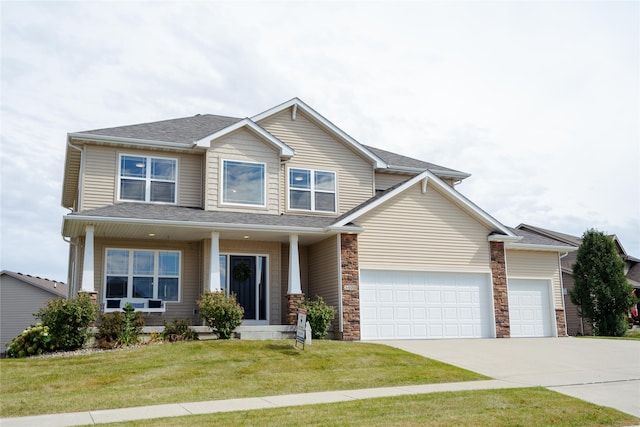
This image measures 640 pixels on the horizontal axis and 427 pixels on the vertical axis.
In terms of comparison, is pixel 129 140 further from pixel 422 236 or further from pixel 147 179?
pixel 422 236

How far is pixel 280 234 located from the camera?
19.1m

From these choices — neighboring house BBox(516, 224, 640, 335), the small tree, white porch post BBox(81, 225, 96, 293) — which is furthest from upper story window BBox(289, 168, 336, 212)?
the small tree

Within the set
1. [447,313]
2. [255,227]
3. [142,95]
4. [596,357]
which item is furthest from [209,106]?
[596,357]

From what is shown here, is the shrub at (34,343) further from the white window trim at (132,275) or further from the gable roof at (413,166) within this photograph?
the gable roof at (413,166)

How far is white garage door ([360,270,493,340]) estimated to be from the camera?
62.5ft

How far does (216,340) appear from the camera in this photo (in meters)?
16.4

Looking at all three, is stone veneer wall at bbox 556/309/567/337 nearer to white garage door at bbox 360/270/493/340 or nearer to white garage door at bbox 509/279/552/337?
white garage door at bbox 509/279/552/337

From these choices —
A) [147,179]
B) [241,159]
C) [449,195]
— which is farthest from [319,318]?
[147,179]

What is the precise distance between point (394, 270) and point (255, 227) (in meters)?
4.74

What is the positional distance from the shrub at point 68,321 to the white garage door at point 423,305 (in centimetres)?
795

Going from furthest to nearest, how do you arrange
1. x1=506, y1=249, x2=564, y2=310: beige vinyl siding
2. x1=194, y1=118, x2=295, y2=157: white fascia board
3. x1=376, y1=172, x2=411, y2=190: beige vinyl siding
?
x1=376, y1=172, x2=411, y2=190: beige vinyl siding → x1=506, y1=249, x2=564, y2=310: beige vinyl siding → x1=194, y1=118, x2=295, y2=157: white fascia board

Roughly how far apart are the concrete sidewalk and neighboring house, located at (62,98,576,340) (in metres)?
6.67

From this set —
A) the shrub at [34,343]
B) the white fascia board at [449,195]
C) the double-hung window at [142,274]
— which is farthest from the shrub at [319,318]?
the shrub at [34,343]

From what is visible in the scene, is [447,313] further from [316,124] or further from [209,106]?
[209,106]
